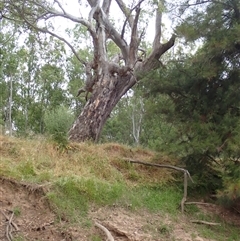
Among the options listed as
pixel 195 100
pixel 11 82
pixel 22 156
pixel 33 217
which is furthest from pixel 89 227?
pixel 11 82

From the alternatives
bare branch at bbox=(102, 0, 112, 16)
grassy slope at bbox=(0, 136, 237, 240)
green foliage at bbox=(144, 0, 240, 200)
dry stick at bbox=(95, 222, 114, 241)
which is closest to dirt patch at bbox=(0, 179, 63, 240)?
grassy slope at bbox=(0, 136, 237, 240)

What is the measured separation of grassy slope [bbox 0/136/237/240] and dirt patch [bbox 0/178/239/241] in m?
0.15

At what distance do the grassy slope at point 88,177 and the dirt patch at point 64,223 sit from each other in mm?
149

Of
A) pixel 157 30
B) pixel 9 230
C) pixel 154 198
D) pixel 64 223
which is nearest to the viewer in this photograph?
pixel 9 230

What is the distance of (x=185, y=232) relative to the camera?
17.2 feet

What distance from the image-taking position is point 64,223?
4691 millimetres

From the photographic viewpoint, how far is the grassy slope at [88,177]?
5.21 m

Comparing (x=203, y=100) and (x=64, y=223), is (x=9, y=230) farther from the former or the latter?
(x=203, y=100)

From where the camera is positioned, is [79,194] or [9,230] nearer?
[9,230]

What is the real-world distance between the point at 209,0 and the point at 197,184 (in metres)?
3.12

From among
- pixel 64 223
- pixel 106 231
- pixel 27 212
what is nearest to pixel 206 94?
pixel 106 231

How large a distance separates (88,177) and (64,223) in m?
1.09

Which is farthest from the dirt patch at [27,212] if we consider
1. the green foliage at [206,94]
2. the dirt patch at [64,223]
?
the green foliage at [206,94]

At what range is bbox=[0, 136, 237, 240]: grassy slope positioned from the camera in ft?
Result: 17.1
